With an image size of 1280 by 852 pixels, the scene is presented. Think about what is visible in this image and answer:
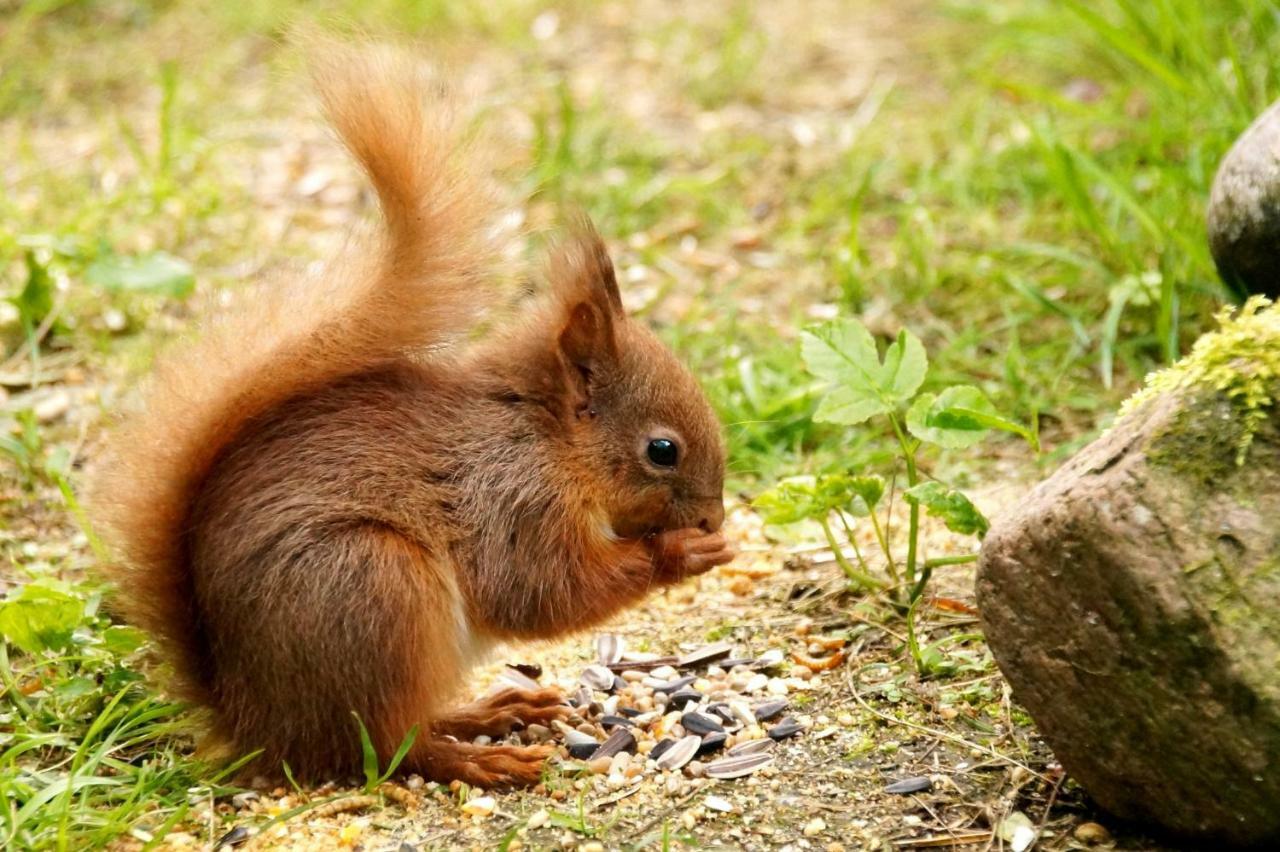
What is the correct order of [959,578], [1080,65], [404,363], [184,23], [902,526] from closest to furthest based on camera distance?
1. [404,363]
2. [959,578]
3. [902,526]
4. [1080,65]
5. [184,23]

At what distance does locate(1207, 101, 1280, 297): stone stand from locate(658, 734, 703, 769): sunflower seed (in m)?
1.50

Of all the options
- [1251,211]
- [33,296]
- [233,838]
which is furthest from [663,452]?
[33,296]

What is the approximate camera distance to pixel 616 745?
2.60 meters

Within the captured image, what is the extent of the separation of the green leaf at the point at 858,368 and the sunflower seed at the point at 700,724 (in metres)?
0.58

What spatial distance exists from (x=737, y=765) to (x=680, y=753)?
4.8 inches

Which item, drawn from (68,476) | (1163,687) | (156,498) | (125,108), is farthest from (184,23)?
(1163,687)

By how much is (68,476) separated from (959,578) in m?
2.03

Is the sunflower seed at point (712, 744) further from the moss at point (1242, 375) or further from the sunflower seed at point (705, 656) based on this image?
the moss at point (1242, 375)

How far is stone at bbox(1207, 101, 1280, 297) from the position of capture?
2.90m

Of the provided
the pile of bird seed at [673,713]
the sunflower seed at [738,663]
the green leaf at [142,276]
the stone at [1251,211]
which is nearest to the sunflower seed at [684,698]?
the pile of bird seed at [673,713]

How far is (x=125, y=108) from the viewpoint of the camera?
5777 mm

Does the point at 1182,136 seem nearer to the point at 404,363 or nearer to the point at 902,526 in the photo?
the point at 902,526

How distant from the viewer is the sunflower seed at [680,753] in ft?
8.29

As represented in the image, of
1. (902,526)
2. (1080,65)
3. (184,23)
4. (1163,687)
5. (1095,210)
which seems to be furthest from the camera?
(184,23)
